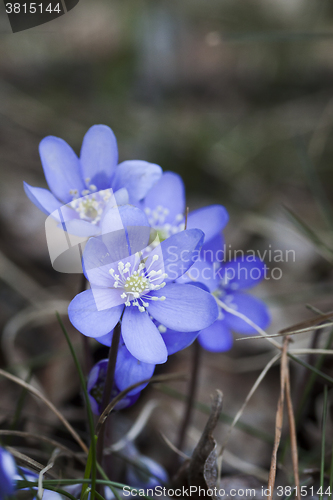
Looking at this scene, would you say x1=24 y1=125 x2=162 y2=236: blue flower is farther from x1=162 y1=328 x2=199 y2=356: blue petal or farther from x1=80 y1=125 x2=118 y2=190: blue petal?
x1=162 y1=328 x2=199 y2=356: blue petal

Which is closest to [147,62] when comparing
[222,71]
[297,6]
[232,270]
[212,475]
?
[222,71]

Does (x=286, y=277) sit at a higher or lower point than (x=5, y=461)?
lower

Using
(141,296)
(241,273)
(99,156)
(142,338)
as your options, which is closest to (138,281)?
(141,296)

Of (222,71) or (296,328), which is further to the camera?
(222,71)

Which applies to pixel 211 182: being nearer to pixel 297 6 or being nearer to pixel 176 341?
pixel 176 341

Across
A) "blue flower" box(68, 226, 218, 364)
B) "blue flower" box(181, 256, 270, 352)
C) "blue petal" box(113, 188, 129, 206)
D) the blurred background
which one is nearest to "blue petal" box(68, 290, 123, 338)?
"blue flower" box(68, 226, 218, 364)

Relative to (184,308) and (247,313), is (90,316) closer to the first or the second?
(184,308)

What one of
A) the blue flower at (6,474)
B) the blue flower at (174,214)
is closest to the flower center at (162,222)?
the blue flower at (174,214)

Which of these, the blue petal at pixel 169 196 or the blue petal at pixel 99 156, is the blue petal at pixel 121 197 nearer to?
the blue petal at pixel 99 156
